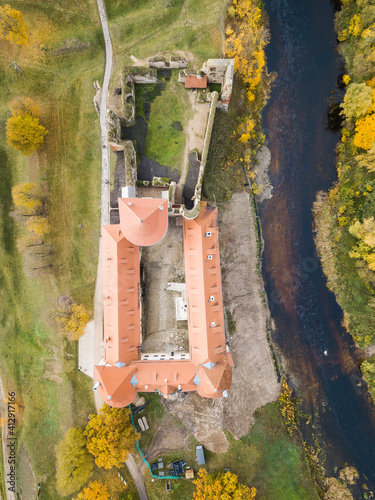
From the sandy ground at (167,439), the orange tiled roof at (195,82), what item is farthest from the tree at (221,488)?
the orange tiled roof at (195,82)

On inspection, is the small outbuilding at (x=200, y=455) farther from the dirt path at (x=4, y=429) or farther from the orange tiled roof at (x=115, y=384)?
the dirt path at (x=4, y=429)

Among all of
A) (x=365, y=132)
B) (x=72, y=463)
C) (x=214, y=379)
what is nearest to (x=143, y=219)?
(x=214, y=379)

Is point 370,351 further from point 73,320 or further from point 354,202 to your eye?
point 73,320

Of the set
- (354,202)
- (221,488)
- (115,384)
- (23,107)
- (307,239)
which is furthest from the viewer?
(307,239)

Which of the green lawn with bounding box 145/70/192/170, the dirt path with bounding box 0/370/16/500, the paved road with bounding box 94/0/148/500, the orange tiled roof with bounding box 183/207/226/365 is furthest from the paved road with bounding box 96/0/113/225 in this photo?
the dirt path with bounding box 0/370/16/500

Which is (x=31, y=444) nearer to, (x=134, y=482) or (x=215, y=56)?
(x=134, y=482)

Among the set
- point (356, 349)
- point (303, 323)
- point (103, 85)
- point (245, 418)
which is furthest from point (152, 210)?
point (356, 349)
